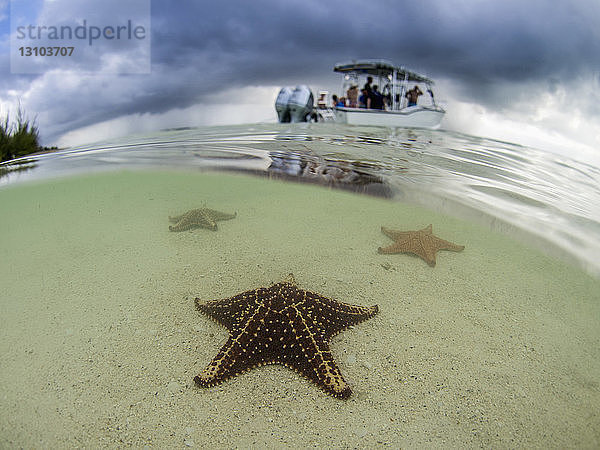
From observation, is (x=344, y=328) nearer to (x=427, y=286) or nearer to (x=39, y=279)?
(x=427, y=286)

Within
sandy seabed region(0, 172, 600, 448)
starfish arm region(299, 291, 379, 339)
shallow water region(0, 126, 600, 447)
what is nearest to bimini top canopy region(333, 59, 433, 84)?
shallow water region(0, 126, 600, 447)

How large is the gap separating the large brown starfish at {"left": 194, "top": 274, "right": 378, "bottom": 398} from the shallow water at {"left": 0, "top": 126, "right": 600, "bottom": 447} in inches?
9.9

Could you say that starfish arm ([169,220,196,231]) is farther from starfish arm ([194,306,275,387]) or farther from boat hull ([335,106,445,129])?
boat hull ([335,106,445,129])

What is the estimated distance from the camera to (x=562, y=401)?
3035 millimetres

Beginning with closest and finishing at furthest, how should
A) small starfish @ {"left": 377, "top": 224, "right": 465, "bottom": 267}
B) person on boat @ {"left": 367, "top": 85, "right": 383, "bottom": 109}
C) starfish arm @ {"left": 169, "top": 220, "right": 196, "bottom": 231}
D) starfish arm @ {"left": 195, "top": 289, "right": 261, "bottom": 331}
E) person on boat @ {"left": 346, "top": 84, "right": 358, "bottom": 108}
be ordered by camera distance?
starfish arm @ {"left": 195, "top": 289, "right": 261, "bottom": 331} < small starfish @ {"left": 377, "top": 224, "right": 465, "bottom": 267} < starfish arm @ {"left": 169, "top": 220, "right": 196, "bottom": 231} < person on boat @ {"left": 367, "top": 85, "right": 383, "bottom": 109} < person on boat @ {"left": 346, "top": 84, "right": 358, "bottom": 108}

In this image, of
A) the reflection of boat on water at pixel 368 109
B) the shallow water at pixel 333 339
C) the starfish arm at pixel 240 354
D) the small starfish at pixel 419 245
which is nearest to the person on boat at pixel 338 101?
the reflection of boat on water at pixel 368 109

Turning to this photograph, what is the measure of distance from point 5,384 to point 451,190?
8.84 metres

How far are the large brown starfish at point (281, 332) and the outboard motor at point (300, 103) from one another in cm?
1280

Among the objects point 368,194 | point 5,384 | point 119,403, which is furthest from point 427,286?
point 368,194

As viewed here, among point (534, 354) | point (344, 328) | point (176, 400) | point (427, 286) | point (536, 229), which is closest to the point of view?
point (176, 400)

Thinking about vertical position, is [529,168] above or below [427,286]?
above

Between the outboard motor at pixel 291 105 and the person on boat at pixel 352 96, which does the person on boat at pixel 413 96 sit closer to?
the person on boat at pixel 352 96

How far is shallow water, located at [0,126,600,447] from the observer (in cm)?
258

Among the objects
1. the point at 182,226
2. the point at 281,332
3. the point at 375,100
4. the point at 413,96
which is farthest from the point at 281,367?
the point at 413,96
